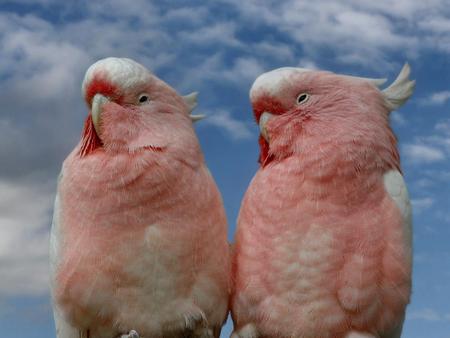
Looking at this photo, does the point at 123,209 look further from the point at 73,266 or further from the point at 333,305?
the point at 333,305

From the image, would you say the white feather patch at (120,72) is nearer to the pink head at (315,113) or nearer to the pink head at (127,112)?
the pink head at (127,112)

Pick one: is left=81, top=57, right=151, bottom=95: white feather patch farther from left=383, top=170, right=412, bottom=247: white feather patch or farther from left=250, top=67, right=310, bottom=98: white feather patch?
left=383, top=170, right=412, bottom=247: white feather patch

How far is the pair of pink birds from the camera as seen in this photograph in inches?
167

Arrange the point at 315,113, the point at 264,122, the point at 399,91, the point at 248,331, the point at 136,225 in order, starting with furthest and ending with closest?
the point at 399,91 → the point at 264,122 → the point at 315,113 → the point at 248,331 → the point at 136,225

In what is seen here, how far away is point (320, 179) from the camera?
436 cm

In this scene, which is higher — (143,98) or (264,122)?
(143,98)

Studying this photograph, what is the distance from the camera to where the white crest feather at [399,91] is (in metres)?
4.90

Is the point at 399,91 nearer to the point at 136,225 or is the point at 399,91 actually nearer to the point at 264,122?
the point at 264,122

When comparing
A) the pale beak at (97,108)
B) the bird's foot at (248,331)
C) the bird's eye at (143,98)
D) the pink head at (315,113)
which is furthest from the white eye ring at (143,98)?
the bird's foot at (248,331)

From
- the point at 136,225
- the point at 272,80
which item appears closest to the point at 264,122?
the point at 272,80

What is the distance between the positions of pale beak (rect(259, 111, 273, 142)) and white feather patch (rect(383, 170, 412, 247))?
89 cm

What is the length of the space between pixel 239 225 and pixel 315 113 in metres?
0.97

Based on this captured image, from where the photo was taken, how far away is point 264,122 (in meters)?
4.66

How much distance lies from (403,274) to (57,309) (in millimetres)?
2437
